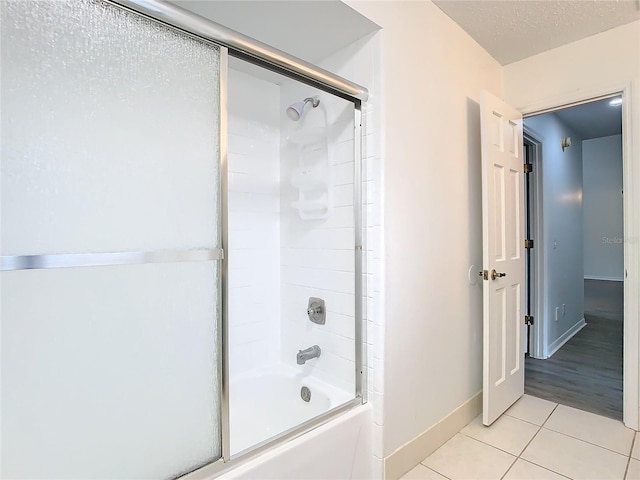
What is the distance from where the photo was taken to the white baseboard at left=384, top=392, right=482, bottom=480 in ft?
5.56

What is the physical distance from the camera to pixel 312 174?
6.89ft

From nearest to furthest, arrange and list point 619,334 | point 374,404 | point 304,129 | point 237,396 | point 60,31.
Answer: point 60,31
point 374,404
point 237,396
point 304,129
point 619,334

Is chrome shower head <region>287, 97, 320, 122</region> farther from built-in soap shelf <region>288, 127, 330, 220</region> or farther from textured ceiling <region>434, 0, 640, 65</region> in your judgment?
textured ceiling <region>434, 0, 640, 65</region>

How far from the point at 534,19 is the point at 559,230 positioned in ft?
7.76

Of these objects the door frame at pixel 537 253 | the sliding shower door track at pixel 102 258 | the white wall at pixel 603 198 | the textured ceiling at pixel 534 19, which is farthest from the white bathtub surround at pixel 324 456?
the white wall at pixel 603 198

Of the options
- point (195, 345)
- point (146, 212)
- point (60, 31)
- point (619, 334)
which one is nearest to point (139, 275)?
point (146, 212)

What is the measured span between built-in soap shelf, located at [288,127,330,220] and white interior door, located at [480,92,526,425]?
97 cm

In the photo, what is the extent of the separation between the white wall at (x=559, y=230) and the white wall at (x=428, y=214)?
1.30m

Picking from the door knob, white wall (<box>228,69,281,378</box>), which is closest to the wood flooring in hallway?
the door knob

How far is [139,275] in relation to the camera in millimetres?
1154

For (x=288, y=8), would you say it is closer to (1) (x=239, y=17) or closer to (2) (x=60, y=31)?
(1) (x=239, y=17)

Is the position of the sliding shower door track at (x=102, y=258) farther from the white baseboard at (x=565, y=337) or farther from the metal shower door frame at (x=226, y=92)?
the white baseboard at (x=565, y=337)

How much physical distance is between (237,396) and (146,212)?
4.37ft

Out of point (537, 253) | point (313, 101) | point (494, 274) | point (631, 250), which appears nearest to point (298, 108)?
point (313, 101)
